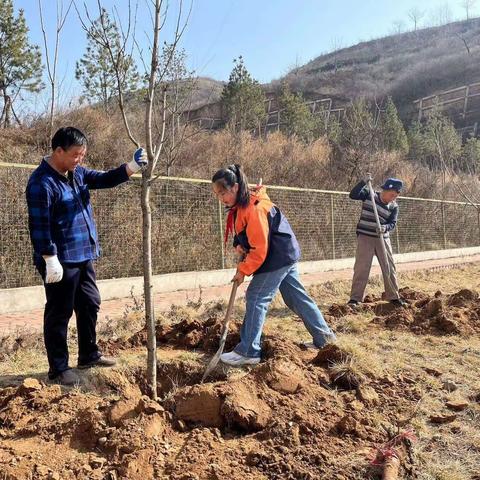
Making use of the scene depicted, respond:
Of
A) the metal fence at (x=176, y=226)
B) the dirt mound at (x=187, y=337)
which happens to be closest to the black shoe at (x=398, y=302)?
the dirt mound at (x=187, y=337)

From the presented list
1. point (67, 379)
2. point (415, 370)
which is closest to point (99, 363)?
point (67, 379)

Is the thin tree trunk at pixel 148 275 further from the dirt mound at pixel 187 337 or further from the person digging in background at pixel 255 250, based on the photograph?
the dirt mound at pixel 187 337

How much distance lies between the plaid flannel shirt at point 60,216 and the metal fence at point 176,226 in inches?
148

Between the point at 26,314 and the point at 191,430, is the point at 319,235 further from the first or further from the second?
the point at 191,430

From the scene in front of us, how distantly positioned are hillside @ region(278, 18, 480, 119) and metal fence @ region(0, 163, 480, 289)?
43818mm

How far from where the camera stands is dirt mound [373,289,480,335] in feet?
→ 17.3

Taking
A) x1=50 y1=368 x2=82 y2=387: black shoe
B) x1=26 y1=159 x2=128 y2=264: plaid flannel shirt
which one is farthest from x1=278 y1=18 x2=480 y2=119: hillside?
x1=50 y1=368 x2=82 y2=387: black shoe

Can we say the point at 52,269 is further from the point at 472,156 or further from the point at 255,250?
the point at 472,156

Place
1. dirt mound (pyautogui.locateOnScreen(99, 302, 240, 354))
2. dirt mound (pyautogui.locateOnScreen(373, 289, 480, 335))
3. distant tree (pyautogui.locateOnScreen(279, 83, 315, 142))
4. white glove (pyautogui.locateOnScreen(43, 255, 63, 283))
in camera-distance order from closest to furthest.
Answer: white glove (pyautogui.locateOnScreen(43, 255, 63, 283)) < dirt mound (pyautogui.locateOnScreen(99, 302, 240, 354)) < dirt mound (pyautogui.locateOnScreen(373, 289, 480, 335)) < distant tree (pyautogui.locateOnScreen(279, 83, 315, 142))

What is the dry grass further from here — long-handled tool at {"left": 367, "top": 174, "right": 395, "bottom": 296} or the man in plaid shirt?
long-handled tool at {"left": 367, "top": 174, "right": 395, "bottom": 296}

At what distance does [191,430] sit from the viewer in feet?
9.44

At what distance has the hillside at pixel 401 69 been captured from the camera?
57938mm

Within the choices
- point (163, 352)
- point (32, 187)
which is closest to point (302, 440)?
point (163, 352)

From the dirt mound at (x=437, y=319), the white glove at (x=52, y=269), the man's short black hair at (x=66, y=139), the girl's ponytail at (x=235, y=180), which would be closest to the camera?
the white glove at (x=52, y=269)
